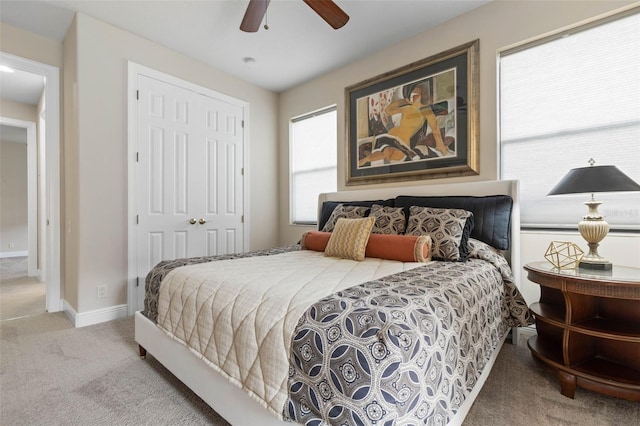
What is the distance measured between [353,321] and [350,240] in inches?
48.3

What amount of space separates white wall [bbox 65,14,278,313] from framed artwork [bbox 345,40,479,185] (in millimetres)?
2301

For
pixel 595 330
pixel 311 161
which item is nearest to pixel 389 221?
pixel 595 330

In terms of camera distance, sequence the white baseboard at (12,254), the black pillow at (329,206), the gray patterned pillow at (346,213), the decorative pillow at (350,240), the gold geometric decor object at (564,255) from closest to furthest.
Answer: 1. the gold geometric decor object at (564,255)
2. the decorative pillow at (350,240)
3. the gray patterned pillow at (346,213)
4. the black pillow at (329,206)
5. the white baseboard at (12,254)

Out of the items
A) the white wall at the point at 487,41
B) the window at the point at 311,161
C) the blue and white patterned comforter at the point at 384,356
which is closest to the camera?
the blue and white patterned comforter at the point at 384,356

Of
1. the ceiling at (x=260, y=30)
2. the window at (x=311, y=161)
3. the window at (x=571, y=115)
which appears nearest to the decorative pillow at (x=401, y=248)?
the window at (x=571, y=115)

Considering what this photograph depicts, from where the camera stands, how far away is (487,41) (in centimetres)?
253

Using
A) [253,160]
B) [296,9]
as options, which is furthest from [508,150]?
[253,160]

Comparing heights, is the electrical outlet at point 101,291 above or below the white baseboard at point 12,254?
above

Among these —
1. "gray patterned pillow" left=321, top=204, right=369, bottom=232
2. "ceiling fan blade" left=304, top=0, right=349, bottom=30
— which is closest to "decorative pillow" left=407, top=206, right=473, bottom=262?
"gray patterned pillow" left=321, top=204, right=369, bottom=232

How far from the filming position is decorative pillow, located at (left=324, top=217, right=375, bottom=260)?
A: 6.85 feet

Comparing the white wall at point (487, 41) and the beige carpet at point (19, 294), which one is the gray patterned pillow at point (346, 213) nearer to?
the white wall at point (487, 41)

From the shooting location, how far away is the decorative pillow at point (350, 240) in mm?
2088

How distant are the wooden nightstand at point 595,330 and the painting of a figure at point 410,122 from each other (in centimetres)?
146

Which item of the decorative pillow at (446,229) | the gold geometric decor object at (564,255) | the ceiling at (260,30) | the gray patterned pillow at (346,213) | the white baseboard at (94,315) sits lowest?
the white baseboard at (94,315)
